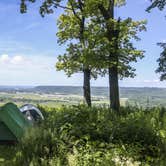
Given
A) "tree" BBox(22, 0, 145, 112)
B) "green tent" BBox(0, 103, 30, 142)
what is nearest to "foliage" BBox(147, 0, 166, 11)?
"tree" BBox(22, 0, 145, 112)

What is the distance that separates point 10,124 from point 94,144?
5.23 meters

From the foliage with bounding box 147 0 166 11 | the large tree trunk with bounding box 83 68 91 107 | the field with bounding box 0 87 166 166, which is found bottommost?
the field with bounding box 0 87 166 166

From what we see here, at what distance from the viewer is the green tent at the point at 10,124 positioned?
13281mm

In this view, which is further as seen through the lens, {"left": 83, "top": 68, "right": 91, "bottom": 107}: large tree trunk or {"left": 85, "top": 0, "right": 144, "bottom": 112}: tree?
{"left": 83, "top": 68, "right": 91, "bottom": 107}: large tree trunk

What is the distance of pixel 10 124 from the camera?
13.4 meters

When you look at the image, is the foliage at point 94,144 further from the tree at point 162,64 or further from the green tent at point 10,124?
the tree at point 162,64

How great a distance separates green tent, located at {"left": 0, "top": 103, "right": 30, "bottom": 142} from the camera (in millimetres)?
13281

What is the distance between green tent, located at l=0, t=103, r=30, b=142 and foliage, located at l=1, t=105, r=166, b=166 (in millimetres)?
3167

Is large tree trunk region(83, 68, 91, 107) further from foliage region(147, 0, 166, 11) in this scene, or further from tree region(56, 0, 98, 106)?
foliage region(147, 0, 166, 11)

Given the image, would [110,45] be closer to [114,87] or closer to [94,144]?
[114,87]

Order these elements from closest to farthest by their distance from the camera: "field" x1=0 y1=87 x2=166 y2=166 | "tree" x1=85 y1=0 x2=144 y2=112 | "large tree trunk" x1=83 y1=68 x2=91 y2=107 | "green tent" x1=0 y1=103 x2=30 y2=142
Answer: "field" x1=0 y1=87 x2=166 y2=166 < "green tent" x1=0 y1=103 x2=30 y2=142 < "tree" x1=85 y1=0 x2=144 y2=112 < "large tree trunk" x1=83 y1=68 x2=91 y2=107

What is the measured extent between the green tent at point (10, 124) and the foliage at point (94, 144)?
3167 mm

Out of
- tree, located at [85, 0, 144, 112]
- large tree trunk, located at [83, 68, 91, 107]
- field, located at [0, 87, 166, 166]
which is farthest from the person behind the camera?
large tree trunk, located at [83, 68, 91, 107]

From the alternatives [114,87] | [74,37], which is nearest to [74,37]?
[74,37]
